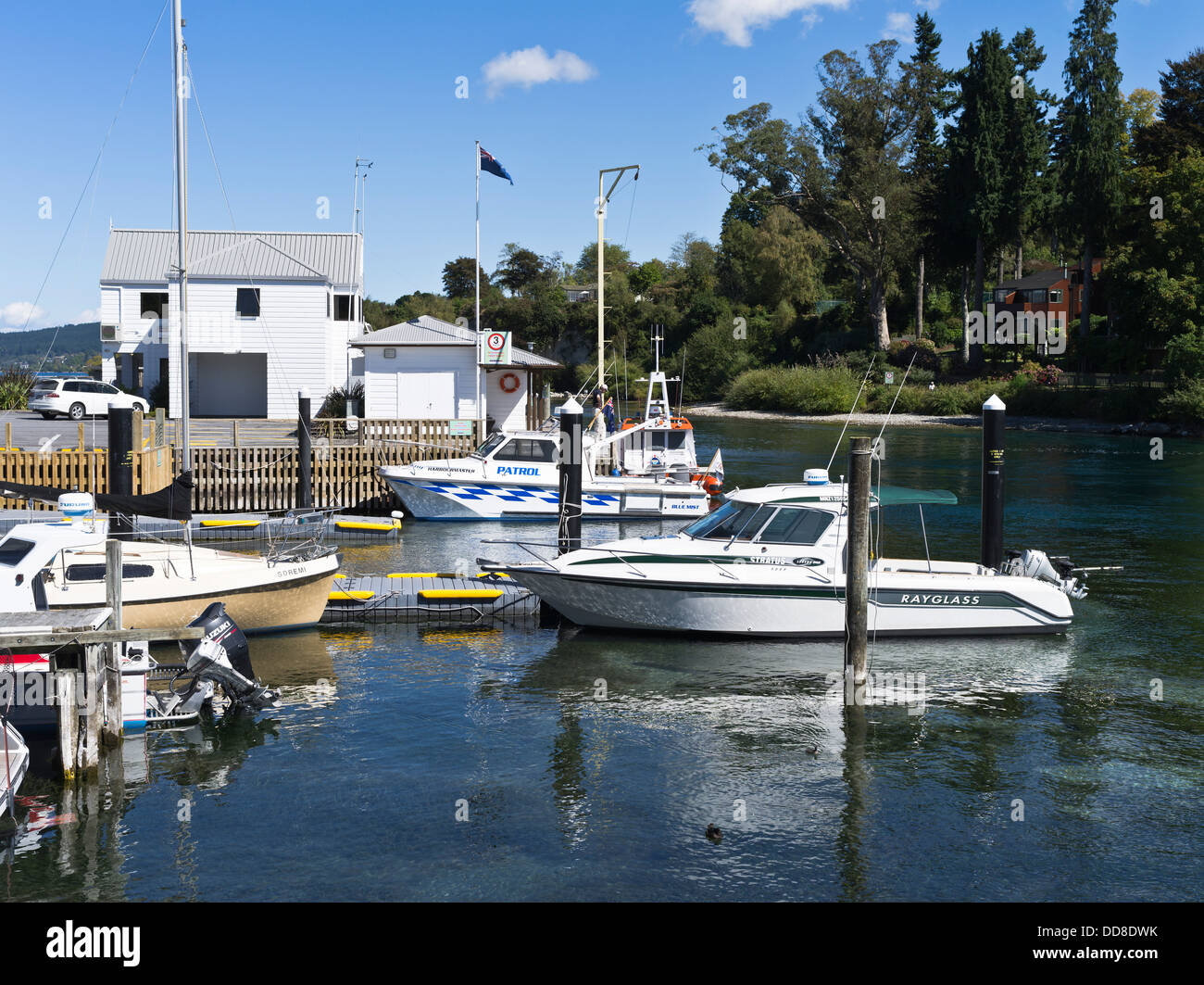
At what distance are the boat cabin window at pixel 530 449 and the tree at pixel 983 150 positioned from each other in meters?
44.7

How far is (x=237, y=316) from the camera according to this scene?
4019 cm

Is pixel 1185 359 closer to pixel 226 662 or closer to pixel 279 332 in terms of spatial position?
pixel 279 332

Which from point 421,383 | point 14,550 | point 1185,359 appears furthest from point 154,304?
point 1185,359

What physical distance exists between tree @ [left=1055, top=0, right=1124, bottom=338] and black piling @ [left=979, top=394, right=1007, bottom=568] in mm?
49186

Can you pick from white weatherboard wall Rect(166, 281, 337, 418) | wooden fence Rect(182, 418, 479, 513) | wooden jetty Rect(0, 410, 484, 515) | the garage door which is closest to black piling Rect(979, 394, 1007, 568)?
wooden jetty Rect(0, 410, 484, 515)

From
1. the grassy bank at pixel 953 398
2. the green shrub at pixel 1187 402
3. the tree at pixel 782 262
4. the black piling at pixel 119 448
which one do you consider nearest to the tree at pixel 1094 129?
the grassy bank at pixel 953 398

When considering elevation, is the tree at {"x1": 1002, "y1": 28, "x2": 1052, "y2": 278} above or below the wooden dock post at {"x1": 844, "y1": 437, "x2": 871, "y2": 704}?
above

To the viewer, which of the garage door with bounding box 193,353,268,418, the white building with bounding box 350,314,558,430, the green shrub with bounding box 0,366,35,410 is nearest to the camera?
the white building with bounding box 350,314,558,430

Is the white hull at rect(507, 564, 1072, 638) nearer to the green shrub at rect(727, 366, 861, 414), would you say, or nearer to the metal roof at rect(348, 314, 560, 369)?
the metal roof at rect(348, 314, 560, 369)

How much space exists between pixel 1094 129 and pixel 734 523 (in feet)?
174

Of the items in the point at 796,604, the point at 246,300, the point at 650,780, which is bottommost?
the point at 650,780

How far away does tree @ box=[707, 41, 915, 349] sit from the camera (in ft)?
242

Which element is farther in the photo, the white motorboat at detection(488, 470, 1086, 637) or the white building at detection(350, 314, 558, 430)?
the white building at detection(350, 314, 558, 430)

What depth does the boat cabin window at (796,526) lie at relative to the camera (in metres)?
16.0
